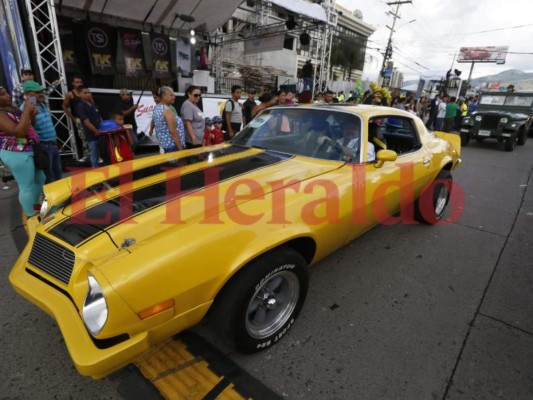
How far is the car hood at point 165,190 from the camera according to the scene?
68.6 inches

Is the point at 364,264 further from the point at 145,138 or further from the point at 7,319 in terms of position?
the point at 145,138

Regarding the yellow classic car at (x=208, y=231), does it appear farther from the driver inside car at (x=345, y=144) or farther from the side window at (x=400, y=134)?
the side window at (x=400, y=134)

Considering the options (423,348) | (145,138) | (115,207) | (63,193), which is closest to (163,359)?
(115,207)

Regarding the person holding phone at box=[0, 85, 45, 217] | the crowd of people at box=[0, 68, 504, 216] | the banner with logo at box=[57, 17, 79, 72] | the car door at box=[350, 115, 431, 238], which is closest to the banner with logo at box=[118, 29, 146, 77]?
the banner with logo at box=[57, 17, 79, 72]

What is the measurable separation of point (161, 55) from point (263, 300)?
11689 millimetres

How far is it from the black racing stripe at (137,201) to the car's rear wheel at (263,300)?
28.4 inches

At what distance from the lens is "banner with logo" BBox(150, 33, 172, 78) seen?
1087cm

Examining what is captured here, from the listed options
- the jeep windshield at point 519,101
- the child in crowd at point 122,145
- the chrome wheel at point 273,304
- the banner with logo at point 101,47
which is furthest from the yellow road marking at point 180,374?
the jeep windshield at point 519,101

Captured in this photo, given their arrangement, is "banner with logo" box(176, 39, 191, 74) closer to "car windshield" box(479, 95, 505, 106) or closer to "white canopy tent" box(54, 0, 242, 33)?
"white canopy tent" box(54, 0, 242, 33)

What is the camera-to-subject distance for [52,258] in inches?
67.4

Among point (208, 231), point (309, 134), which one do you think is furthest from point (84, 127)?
point (208, 231)

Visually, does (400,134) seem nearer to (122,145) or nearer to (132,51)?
(122,145)

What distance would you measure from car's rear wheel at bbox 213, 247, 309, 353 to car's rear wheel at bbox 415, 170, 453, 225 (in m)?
2.41

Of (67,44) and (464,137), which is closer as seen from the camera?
(67,44)
